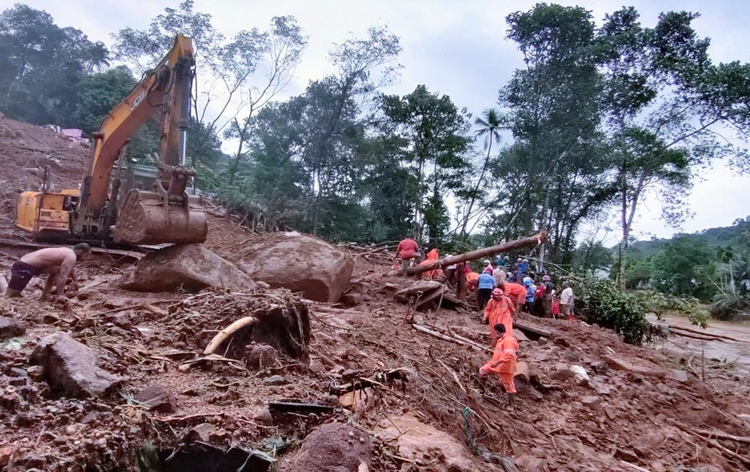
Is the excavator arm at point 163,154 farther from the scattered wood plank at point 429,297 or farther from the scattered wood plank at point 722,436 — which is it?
the scattered wood plank at point 722,436

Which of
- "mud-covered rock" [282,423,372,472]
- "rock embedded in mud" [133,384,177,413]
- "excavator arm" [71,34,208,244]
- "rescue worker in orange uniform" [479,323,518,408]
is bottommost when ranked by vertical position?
"rescue worker in orange uniform" [479,323,518,408]

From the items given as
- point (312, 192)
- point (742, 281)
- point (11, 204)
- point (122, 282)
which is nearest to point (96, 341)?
point (122, 282)

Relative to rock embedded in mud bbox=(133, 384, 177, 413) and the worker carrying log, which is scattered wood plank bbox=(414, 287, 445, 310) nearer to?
the worker carrying log

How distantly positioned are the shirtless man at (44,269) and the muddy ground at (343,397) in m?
0.28

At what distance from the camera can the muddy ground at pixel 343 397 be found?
2.73 metres

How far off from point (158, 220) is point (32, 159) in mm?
21001

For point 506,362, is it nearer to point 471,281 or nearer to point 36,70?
point 471,281

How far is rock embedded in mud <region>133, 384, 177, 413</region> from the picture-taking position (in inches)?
116

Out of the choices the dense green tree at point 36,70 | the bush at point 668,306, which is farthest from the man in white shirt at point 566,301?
the dense green tree at point 36,70

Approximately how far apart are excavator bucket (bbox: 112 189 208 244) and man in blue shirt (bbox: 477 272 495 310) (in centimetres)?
684

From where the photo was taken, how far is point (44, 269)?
19.8 ft

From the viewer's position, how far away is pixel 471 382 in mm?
7387

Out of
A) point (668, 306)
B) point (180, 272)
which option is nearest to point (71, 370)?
point (180, 272)

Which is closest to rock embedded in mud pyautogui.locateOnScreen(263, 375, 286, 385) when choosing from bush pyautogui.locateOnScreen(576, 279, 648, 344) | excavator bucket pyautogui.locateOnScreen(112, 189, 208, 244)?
excavator bucket pyautogui.locateOnScreen(112, 189, 208, 244)
